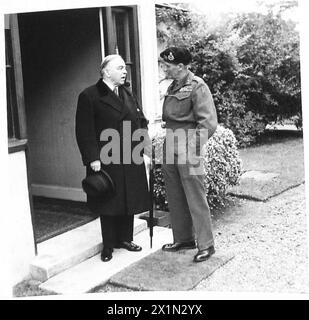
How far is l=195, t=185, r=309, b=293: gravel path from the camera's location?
312 centimetres

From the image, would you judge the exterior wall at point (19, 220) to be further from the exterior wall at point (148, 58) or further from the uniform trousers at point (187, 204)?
the exterior wall at point (148, 58)

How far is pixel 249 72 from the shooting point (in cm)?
750

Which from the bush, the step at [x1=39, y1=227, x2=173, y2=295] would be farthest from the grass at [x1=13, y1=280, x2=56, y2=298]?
the bush

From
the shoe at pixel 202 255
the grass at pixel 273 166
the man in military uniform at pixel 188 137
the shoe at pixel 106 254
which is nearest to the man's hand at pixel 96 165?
the man in military uniform at pixel 188 137

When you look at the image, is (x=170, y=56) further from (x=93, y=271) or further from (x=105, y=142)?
(x=93, y=271)

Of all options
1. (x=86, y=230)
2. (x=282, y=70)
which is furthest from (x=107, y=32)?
(x=282, y=70)

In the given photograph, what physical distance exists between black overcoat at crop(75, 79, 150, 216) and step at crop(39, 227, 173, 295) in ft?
1.22

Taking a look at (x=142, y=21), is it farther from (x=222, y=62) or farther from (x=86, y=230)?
(x=222, y=62)

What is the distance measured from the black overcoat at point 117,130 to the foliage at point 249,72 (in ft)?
12.2

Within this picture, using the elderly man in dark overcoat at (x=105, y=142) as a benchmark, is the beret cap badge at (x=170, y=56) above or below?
above

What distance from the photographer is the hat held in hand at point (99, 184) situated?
3.42m

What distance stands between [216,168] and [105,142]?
158 cm

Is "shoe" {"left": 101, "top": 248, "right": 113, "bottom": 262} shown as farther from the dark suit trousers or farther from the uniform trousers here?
the uniform trousers
